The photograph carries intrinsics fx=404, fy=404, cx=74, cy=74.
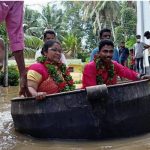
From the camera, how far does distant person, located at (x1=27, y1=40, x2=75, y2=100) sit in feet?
16.5

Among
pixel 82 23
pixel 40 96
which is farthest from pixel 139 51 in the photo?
pixel 82 23

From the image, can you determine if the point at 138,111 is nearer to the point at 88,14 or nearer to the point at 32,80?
the point at 32,80

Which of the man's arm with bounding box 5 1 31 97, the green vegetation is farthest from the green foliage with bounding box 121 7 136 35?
the man's arm with bounding box 5 1 31 97

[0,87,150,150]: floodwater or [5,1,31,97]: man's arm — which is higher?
[5,1,31,97]: man's arm

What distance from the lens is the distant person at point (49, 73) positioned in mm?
5043

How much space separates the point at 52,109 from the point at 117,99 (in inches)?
29.4

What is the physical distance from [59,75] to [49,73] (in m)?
0.16

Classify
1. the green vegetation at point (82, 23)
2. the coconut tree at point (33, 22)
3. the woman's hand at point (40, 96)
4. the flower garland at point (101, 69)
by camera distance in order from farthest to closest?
1. the coconut tree at point (33, 22)
2. the green vegetation at point (82, 23)
3. the flower garland at point (101, 69)
4. the woman's hand at point (40, 96)

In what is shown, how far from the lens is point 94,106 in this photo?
4.45 m

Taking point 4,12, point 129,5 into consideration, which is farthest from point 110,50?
point 129,5

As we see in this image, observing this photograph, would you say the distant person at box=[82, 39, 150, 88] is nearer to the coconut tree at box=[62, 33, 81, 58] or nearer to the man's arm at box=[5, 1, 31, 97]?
the man's arm at box=[5, 1, 31, 97]

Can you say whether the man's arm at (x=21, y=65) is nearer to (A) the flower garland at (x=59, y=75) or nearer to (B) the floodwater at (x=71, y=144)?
(B) the floodwater at (x=71, y=144)

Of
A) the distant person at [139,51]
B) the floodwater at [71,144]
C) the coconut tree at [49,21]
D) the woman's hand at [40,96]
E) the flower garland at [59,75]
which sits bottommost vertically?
the floodwater at [71,144]

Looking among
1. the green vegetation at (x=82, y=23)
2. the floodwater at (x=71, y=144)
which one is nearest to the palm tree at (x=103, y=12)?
the green vegetation at (x=82, y=23)
